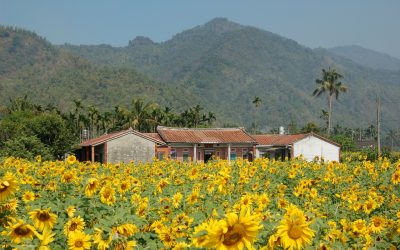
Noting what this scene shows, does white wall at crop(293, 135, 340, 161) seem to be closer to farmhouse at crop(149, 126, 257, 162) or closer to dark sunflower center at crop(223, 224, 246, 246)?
farmhouse at crop(149, 126, 257, 162)

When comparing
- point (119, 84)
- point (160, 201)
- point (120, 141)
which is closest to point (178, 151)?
point (120, 141)

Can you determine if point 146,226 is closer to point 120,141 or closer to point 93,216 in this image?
point 93,216

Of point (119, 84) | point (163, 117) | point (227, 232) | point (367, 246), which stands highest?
point (119, 84)

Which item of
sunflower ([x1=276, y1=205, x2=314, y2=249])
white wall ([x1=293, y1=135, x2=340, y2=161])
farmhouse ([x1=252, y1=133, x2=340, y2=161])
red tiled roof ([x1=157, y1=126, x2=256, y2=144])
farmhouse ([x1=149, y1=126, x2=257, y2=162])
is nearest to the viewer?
sunflower ([x1=276, y1=205, x2=314, y2=249])

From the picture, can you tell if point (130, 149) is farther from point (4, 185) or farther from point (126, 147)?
point (4, 185)

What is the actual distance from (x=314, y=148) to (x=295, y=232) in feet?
135

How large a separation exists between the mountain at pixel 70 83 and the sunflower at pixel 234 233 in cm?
11626

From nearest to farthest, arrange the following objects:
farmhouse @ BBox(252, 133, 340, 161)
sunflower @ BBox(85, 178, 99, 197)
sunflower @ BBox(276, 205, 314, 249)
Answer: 1. sunflower @ BBox(276, 205, 314, 249)
2. sunflower @ BBox(85, 178, 99, 197)
3. farmhouse @ BBox(252, 133, 340, 161)

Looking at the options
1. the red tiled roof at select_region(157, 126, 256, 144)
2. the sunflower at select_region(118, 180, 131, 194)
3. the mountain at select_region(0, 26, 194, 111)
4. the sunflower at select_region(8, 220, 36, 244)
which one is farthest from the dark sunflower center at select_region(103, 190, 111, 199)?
the mountain at select_region(0, 26, 194, 111)

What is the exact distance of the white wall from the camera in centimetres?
4209

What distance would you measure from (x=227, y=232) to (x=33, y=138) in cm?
3622

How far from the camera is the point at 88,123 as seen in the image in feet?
221

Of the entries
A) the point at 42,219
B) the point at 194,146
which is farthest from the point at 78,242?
the point at 194,146

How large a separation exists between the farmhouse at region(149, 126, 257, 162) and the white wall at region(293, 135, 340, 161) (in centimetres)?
367
